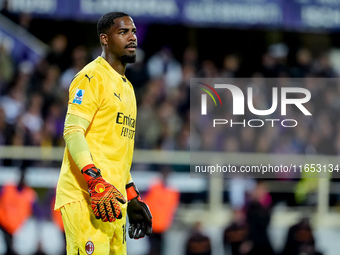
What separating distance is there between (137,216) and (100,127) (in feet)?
2.68

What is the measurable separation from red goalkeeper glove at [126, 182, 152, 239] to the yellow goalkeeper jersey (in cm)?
37

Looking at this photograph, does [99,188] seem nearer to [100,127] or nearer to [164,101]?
[100,127]

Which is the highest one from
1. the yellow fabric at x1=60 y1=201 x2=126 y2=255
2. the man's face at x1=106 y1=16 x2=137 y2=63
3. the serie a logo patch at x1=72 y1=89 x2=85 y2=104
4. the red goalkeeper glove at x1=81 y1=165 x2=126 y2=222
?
the man's face at x1=106 y1=16 x2=137 y2=63

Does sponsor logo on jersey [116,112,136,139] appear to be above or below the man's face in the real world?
below

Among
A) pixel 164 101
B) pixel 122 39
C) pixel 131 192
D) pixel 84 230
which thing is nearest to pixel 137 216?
pixel 131 192

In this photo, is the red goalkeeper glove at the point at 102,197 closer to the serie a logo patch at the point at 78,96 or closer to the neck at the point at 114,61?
the serie a logo patch at the point at 78,96

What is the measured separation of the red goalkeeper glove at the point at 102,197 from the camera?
3908 mm

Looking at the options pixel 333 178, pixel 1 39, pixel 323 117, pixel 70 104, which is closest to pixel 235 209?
pixel 333 178

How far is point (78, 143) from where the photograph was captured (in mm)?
4008

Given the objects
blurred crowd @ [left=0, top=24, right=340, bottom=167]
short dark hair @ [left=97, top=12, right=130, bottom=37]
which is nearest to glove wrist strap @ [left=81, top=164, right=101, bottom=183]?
short dark hair @ [left=97, top=12, right=130, bottom=37]

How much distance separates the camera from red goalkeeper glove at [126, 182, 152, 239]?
15.5 feet

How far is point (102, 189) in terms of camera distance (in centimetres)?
391

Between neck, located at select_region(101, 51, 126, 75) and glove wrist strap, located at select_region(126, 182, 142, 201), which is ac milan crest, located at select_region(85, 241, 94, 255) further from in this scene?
neck, located at select_region(101, 51, 126, 75)

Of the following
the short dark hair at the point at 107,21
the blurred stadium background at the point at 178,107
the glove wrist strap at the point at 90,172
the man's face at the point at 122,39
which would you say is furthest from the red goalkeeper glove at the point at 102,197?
the blurred stadium background at the point at 178,107
